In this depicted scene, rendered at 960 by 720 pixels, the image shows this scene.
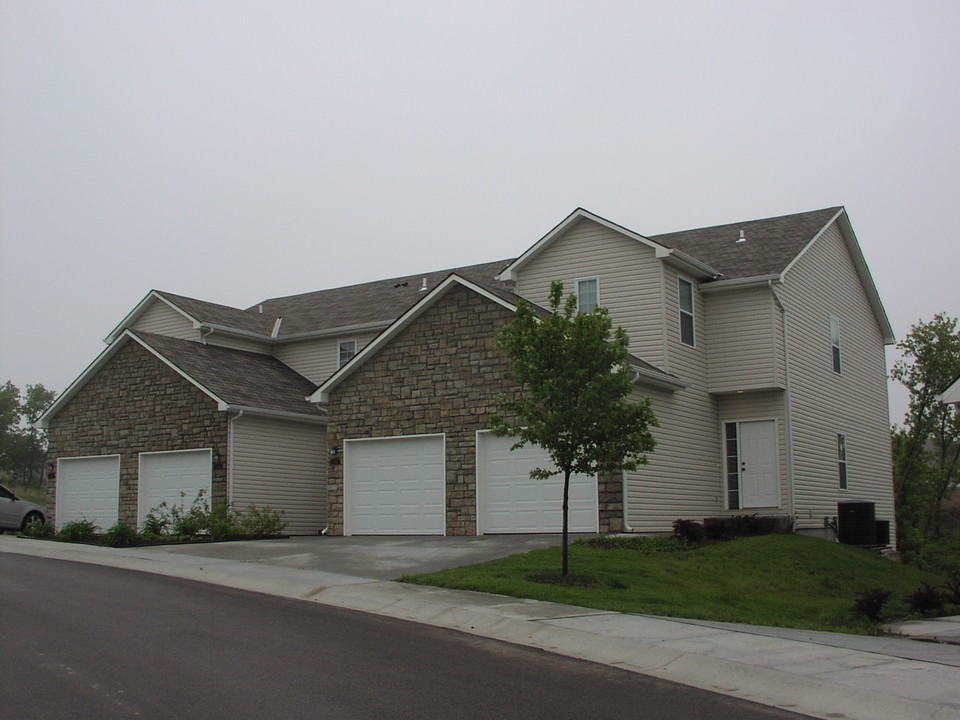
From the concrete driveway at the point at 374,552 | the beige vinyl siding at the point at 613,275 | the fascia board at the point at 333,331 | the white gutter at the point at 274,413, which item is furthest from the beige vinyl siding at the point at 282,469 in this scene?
the beige vinyl siding at the point at 613,275

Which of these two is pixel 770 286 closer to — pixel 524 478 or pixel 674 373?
pixel 674 373

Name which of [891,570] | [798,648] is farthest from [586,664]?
[891,570]

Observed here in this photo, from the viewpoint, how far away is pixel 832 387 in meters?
28.5

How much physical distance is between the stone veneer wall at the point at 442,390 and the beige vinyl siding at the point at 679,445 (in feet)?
11.7

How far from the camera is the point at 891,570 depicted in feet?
78.1

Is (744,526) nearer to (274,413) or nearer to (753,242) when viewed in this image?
(753,242)

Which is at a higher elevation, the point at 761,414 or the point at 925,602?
the point at 761,414

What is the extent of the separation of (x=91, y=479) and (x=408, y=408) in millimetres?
11279

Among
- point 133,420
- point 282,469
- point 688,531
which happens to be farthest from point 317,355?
point 688,531

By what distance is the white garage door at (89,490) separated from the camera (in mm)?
28828

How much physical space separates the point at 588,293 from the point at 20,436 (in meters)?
45.9

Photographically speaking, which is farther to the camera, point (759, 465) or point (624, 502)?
point (759, 465)

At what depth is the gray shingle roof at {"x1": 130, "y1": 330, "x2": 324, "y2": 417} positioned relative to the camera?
27516 millimetres

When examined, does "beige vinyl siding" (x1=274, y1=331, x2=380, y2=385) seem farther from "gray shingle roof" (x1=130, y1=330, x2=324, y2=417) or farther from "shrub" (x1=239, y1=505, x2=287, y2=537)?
"shrub" (x1=239, y1=505, x2=287, y2=537)
